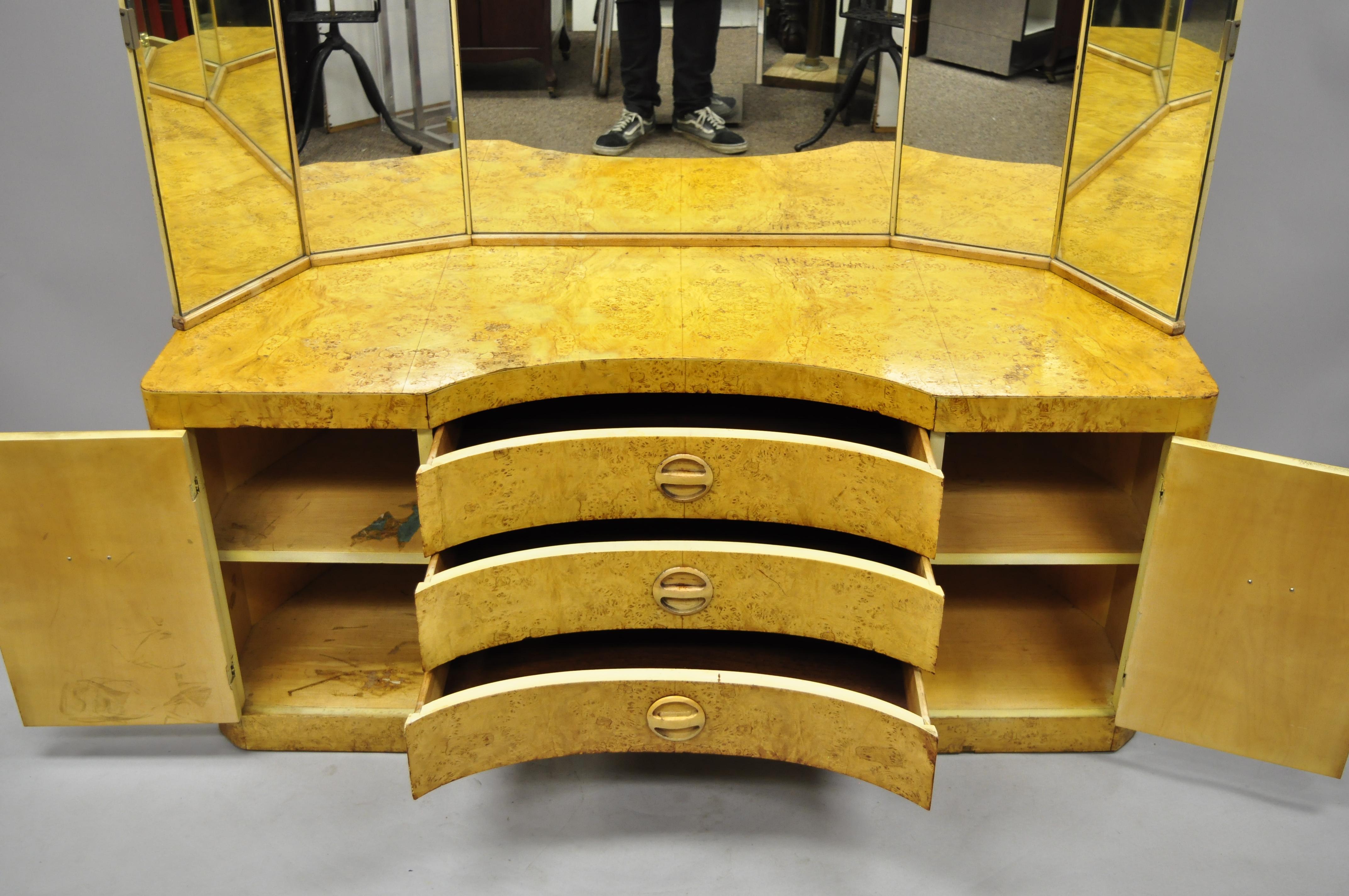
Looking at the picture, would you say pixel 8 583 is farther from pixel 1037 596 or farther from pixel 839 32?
pixel 1037 596

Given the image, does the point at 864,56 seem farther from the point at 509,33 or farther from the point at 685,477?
the point at 685,477

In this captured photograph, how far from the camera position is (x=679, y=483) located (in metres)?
1.61

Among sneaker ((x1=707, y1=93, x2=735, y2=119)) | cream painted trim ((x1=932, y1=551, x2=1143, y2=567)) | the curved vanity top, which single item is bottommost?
cream painted trim ((x1=932, y1=551, x2=1143, y2=567))

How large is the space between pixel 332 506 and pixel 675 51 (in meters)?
0.88

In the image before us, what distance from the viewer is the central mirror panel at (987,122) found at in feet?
6.00

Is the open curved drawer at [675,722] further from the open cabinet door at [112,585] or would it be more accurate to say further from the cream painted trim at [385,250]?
the cream painted trim at [385,250]

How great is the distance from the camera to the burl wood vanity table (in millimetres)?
1579

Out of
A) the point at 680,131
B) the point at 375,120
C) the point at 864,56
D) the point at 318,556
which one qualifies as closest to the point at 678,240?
the point at 680,131

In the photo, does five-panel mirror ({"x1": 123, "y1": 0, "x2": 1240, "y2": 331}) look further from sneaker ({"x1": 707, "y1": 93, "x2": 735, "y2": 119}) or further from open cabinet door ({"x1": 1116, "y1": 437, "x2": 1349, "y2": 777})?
open cabinet door ({"x1": 1116, "y1": 437, "x2": 1349, "y2": 777})

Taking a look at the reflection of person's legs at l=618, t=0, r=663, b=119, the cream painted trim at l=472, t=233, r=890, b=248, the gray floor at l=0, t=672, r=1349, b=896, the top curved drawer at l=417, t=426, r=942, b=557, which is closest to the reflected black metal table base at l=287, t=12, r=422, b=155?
the cream painted trim at l=472, t=233, r=890, b=248

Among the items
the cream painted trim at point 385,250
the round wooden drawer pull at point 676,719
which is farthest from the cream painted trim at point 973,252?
the round wooden drawer pull at point 676,719

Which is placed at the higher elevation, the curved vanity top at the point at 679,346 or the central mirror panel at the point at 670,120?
the central mirror panel at the point at 670,120

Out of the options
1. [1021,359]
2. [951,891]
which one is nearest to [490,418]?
[1021,359]

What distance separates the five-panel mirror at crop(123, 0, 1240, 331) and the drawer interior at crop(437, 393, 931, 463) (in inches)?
12.7
